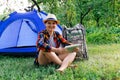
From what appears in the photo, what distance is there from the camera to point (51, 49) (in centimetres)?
466

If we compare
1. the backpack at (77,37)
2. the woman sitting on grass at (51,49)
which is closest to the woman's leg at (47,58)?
the woman sitting on grass at (51,49)

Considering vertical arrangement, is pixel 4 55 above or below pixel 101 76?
below

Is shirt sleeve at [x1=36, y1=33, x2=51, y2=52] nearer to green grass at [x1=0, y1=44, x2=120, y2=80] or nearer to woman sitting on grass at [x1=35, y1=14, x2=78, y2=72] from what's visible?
woman sitting on grass at [x1=35, y1=14, x2=78, y2=72]

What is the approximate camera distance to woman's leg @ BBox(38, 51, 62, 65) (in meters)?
4.66

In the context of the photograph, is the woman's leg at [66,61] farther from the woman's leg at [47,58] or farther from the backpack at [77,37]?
the backpack at [77,37]

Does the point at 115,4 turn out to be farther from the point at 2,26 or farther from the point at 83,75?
the point at 83,75

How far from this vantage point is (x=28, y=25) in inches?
278

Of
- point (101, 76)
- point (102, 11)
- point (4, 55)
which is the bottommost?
point (102, 11)

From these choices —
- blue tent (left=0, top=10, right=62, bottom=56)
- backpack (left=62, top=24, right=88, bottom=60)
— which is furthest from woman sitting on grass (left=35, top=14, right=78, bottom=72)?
blue tent (left=0, top=10, right=62, bottom=56)

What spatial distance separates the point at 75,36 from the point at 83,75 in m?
1.42

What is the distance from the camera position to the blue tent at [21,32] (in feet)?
21.3

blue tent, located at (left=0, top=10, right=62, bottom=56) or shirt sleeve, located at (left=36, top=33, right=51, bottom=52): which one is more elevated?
shirt sleeve, located at (left=36, top=33, right=51, bottom=52)

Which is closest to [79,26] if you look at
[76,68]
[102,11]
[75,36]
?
[75,36]

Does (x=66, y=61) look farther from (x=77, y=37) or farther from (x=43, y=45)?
(x=77, y=37)
